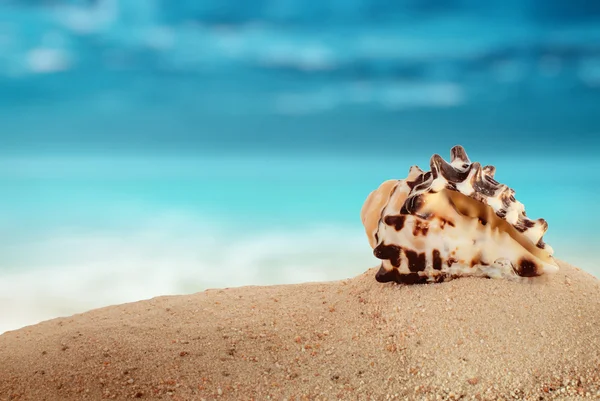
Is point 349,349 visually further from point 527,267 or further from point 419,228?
point 527,267

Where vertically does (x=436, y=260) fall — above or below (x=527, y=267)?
above

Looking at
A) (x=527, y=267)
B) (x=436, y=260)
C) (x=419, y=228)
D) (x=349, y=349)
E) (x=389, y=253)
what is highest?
(x=419, y=228)

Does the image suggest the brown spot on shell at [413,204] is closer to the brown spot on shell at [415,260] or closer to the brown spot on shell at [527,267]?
the brown spot on shell at [415,260]

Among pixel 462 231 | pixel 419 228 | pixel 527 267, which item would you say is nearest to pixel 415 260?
pixel 419 228

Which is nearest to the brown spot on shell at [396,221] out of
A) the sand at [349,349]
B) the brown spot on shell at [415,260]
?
the brown spot on shell at [415,260]

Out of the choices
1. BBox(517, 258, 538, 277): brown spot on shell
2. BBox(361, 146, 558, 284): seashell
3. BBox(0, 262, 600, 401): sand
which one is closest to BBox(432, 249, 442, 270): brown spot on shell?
BBox(361, 146, 558, 284): seashell

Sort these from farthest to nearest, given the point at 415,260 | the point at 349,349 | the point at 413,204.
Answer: the point at 415,260, the point at 413,204, the point at 349,349

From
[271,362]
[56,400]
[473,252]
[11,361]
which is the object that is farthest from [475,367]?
[11,361]

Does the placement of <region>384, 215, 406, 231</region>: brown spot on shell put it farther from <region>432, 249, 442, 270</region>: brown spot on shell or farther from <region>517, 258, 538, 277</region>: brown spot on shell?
<region>517, 258, 538, 277</region>: brown spot on shell
